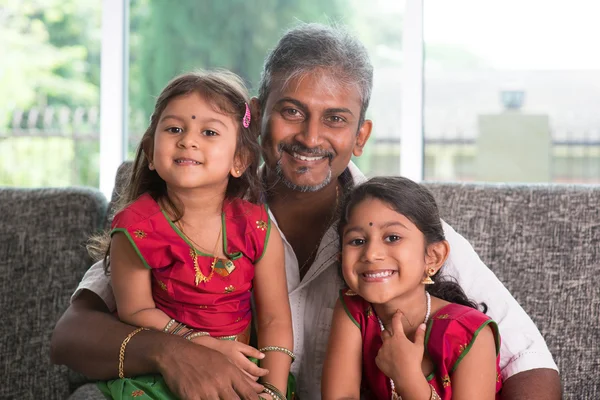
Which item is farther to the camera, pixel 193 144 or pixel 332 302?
pixel 332 302

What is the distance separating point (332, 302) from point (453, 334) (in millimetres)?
419

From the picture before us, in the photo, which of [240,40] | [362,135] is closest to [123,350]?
[362,135]

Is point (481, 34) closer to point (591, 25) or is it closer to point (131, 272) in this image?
point (591, 25)

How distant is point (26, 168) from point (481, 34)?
2483 millimetres

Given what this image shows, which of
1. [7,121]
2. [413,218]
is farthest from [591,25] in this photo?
[7,121]

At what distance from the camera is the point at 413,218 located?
6.04ft

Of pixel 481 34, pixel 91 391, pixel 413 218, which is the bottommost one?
pixel 91 391

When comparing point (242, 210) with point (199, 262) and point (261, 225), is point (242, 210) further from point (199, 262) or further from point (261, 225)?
point (199, 262)

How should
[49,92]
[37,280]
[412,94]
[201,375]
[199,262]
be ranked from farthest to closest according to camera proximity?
[49,92], [412,94], [37,280], [199,262], [201,375]

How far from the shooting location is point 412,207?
1.84 meters

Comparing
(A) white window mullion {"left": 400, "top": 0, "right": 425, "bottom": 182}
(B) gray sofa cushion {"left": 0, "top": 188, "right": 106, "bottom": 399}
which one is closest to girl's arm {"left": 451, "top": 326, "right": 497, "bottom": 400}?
(B) gray sofa cushion {"left": 0, "top": 188, "right": 106, "bottom": 399}

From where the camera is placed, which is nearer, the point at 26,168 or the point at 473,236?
the point at 473,236

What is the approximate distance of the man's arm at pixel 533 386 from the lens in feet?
5.98

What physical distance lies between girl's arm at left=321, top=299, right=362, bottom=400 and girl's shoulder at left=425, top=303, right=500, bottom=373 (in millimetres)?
172
